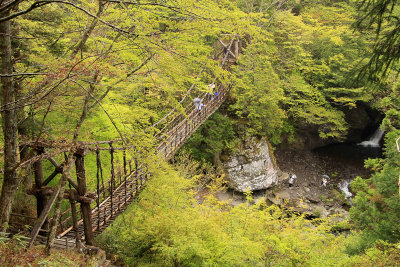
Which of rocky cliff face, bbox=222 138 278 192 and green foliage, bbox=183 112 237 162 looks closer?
green foliage, bbox=183 112 237 162

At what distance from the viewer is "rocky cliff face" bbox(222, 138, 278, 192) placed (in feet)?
47.1

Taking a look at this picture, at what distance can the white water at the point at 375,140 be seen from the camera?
18.1 m

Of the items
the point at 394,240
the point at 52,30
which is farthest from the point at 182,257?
the point at 394,240

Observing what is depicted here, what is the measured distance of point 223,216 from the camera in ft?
22.4

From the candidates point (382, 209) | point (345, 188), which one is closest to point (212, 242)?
point (382, 209)

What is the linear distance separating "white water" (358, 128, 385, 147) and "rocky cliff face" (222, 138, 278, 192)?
26.1ft

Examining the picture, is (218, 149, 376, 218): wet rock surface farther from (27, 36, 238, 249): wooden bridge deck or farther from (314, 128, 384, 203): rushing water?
(27, 36, 238, 249): wooden bridge deck

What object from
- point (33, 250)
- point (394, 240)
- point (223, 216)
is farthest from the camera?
point (394, 240)

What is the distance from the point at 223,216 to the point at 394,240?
4765 mm

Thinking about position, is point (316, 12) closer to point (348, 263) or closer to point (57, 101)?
point (348, 263)

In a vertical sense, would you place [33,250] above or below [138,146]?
below

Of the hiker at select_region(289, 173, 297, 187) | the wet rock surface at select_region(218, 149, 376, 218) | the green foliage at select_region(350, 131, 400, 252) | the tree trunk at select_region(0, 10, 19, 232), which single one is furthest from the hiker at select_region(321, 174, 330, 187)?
the tree trunk at select_region(0, 10, 19, 232)

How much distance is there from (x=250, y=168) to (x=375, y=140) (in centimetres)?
978

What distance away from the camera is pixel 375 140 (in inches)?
720
